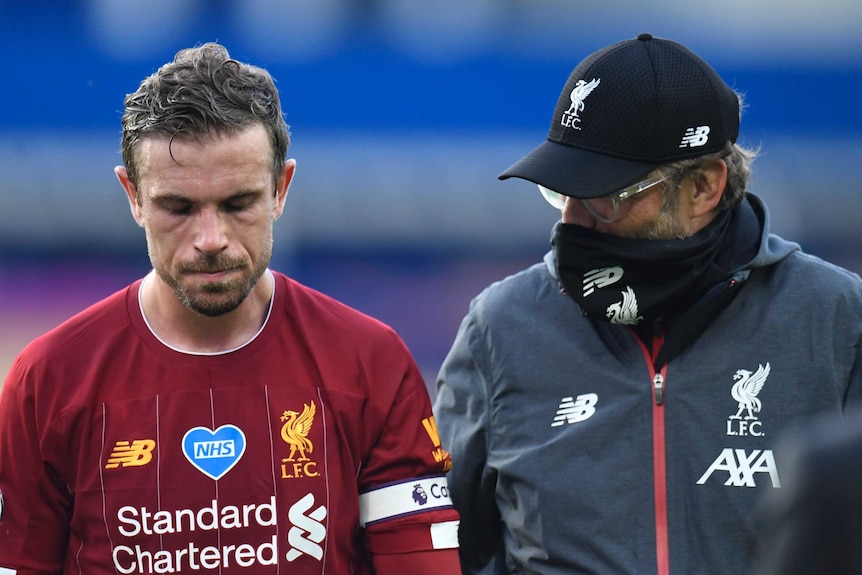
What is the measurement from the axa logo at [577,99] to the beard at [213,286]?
680 mm

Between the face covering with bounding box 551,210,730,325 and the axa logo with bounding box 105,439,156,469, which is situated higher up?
the face covering with bounding box 551,210,730,325

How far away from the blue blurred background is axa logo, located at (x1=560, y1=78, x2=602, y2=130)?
1973 millimetres

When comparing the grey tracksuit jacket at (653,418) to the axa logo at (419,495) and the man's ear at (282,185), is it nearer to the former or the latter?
the axa logo at (419,495)

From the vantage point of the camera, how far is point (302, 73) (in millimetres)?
4453

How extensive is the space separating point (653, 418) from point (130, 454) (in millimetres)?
983

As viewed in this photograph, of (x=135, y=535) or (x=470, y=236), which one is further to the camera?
(x=470, y=236)

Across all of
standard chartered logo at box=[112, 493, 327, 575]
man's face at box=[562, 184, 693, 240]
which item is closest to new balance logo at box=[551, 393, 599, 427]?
man's face at box=[562, 184, 693, 240]

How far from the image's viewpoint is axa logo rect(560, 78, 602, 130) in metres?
2.50

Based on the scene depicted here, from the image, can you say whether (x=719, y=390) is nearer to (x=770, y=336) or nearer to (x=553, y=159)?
(x=770, y=336)

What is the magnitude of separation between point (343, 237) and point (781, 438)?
239 cm

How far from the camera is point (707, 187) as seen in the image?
8.20 feet

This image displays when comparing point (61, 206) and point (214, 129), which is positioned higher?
point (61, 206)

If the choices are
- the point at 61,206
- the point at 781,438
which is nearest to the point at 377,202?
the point at 61,206

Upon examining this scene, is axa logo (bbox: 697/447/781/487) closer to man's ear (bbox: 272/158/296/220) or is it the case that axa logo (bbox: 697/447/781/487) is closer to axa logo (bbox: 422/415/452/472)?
axa logo (bbox: 422/415/452/472)
